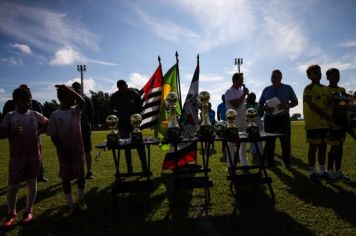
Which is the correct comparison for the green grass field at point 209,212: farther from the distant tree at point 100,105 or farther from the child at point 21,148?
the distant tree at point 100,105

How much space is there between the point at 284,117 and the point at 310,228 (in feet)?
13.1

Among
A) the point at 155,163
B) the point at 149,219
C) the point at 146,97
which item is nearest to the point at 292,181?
the point at 149,219

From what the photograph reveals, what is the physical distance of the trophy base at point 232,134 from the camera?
4613 mm

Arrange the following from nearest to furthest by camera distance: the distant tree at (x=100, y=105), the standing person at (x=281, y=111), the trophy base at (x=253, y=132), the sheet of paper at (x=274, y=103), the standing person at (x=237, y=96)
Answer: the trophy base at (x=253, y=132) → the standing person at (x=237, y=96) → the sheet of paper at (x=274, y=103) → the standing person at (x=281, y=111) → the distant tree at (x=100, y=105)

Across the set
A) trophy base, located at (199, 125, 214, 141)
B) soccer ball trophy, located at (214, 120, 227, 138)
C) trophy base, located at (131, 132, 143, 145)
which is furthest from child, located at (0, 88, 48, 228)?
soccer ball trophy, located at (214, 120, 227, 138)

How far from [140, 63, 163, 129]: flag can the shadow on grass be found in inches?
132

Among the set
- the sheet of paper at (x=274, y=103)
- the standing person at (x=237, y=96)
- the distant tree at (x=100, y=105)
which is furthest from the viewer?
the distant tree at (x=100, y=105)

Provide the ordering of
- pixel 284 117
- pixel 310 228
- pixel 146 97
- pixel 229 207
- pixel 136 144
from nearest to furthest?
pixel 310 228
pixel 229 207
pixel 136 144
pixel 284 117
pixel 146 97

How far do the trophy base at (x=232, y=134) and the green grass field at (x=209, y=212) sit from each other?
1.05 metres

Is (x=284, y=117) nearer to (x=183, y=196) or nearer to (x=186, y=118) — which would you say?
(x=186, y=118)

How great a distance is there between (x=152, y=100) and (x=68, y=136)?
3.12m

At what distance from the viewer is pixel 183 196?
524 centimetres

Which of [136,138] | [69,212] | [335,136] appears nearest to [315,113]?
[335,136]

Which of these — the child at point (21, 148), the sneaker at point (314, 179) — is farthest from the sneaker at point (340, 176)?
the child at point (21, 148)
